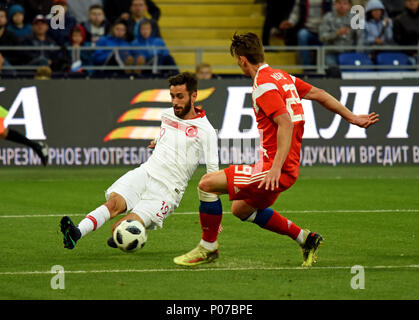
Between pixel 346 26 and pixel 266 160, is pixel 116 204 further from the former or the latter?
pixel 346 26

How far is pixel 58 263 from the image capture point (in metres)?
8.49

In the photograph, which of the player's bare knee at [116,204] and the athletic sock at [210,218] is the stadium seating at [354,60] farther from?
the athletic sock at [210,218]

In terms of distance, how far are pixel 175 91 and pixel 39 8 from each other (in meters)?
12.3

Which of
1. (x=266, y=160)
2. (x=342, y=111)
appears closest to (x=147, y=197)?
(x=266, y=160)

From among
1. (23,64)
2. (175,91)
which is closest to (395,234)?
(175,91)

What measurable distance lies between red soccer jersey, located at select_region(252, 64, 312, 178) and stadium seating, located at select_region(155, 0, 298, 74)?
1504cm

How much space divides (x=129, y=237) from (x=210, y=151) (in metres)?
1.08

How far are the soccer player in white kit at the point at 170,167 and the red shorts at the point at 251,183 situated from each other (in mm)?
514

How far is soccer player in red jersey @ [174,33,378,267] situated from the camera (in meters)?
7.66

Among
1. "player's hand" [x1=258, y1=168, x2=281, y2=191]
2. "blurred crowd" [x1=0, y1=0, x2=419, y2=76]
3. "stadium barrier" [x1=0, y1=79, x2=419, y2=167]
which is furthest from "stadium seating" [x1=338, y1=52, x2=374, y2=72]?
"player's hand" [x1=258, y1=168, x2=281, y2=191]

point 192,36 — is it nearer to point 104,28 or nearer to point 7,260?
point 104,28

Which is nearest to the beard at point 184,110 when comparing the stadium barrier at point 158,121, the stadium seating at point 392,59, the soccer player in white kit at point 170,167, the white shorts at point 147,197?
the soccer player in white kit at point 170,167

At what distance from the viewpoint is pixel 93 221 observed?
8422 millimetres

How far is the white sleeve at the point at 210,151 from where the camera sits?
8508 millimetres
